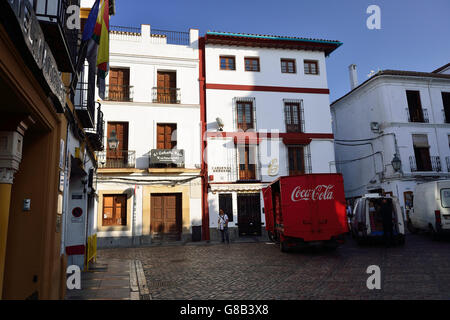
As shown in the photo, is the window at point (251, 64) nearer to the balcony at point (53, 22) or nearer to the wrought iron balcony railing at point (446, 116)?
the wrought iron balcony railing at point (446, 116)

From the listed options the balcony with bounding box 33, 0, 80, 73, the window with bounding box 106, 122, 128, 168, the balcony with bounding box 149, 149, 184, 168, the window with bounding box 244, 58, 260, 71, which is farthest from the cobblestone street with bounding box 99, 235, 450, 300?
the window with bounding box 244, 58, 260, 71

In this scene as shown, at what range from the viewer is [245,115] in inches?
789

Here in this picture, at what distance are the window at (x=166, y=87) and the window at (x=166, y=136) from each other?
1485 millimetres

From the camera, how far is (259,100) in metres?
20.2

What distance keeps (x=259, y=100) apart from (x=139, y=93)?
278 inches

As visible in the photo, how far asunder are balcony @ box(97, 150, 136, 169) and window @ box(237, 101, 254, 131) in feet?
21.1

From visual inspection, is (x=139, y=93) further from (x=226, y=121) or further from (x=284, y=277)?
(x=284, y=277)

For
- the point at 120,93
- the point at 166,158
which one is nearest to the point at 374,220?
the point at 166,158

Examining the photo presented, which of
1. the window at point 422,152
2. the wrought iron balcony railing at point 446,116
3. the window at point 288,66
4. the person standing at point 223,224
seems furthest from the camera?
the wrought iron balcony railing at point 446,116

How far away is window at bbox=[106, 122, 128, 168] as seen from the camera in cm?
1767

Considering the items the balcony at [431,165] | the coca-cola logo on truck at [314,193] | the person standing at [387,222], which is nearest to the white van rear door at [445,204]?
the person standing at [387,222]

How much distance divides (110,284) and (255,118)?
46.4 ft

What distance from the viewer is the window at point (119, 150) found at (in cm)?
1767

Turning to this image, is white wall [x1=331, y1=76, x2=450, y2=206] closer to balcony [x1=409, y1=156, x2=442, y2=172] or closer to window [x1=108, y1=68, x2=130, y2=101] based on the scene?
balcony [x1=409, y1=156, x2=442, y2=172]
